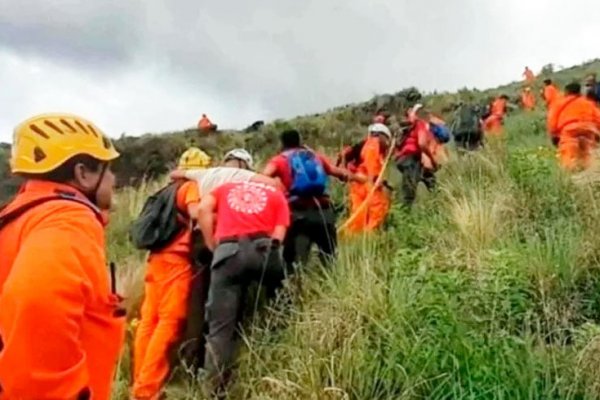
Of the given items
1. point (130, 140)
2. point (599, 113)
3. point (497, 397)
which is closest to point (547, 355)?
point (497, 397)

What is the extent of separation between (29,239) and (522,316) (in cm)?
372

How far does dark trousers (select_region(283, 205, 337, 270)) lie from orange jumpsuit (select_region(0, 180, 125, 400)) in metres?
5.21

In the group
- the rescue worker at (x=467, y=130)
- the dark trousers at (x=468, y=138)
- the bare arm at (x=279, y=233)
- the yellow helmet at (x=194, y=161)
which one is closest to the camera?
the bare arm at (x=279, y=233)

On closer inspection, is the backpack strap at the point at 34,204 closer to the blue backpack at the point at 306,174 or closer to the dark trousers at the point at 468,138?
the blue backpack at the point at 306,174

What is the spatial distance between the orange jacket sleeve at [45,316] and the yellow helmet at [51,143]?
0.34m

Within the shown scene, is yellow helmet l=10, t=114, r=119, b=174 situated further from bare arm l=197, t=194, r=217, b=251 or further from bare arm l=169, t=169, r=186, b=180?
bare arm l=169, t=169, r=186, b=180

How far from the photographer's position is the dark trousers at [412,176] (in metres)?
12.3

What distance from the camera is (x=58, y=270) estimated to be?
11.9 ft

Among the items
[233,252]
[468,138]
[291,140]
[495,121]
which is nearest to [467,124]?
[468,138]

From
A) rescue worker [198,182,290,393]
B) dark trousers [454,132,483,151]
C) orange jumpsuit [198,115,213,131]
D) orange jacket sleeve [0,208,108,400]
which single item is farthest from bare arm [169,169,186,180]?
orange jumpsuit [198,115,213,131]

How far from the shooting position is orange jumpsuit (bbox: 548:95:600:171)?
1218 centimetres

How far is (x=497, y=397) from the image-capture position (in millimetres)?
5910

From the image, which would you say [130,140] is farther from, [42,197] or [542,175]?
[42,197]

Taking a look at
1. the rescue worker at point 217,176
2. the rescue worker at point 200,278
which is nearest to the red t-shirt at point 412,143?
the rescue worker at point 217,176
